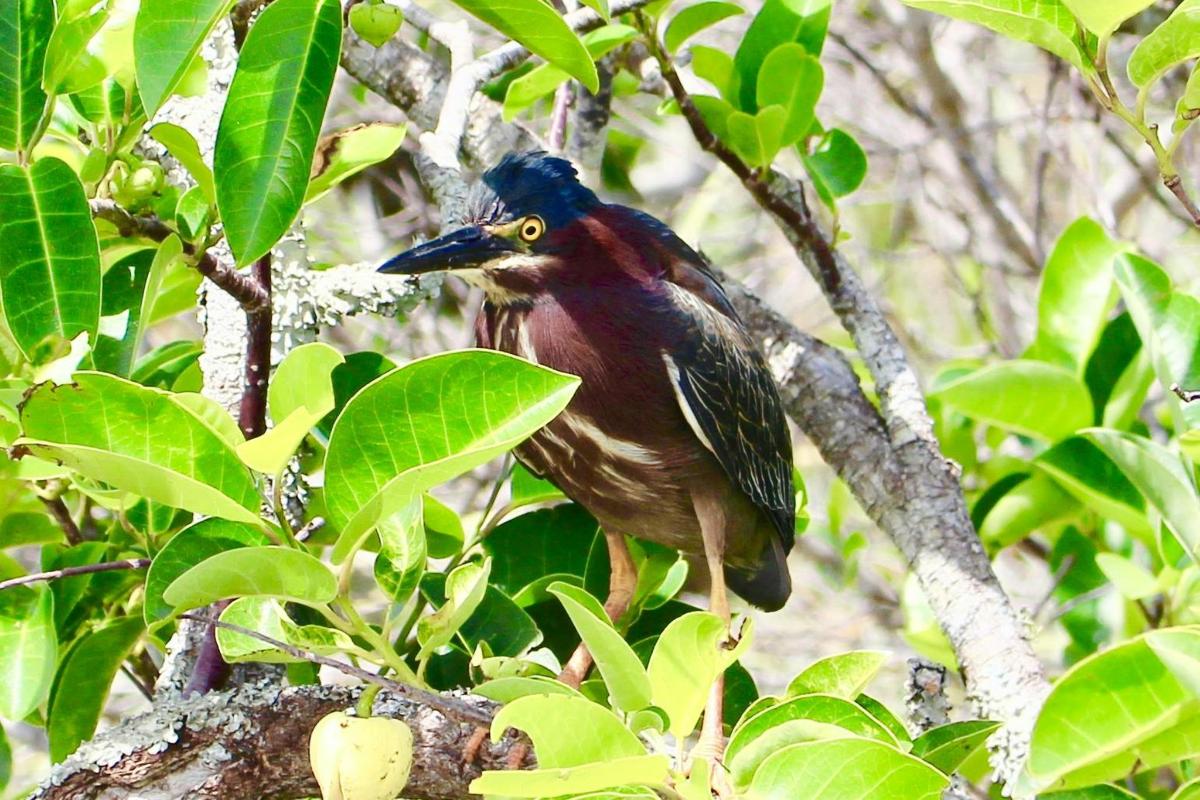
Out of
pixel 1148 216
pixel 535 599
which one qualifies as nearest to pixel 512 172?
pixel 535 599

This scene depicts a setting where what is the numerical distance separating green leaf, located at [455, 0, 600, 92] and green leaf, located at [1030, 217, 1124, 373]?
1352mm

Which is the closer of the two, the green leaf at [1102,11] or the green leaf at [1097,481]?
the green leaf at [1102,11]

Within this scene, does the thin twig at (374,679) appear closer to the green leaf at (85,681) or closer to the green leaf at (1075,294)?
the green leaf at (85,681)

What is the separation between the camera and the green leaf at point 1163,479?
192cm

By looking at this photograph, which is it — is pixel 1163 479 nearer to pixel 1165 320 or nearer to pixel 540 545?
pixel 1165 320

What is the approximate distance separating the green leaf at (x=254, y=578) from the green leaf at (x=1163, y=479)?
125 centimetres

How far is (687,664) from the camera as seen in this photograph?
127cm

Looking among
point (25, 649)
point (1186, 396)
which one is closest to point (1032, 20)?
point (1186, 396)

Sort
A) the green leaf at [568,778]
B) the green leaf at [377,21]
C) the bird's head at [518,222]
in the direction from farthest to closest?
1. the bird's head at [518,222]
2. the green leaf at [377,21]
3. the green leaf at [568,778]

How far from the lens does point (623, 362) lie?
2.30 metres

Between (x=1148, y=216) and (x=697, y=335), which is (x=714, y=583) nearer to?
(x=697, y=335)

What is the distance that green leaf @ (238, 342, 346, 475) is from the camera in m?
1.23

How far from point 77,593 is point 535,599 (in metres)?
0.69

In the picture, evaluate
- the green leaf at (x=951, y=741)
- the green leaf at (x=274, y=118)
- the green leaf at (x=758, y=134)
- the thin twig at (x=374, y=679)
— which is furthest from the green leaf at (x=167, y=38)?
the green leaf at (x=758, y=134)
